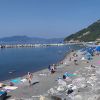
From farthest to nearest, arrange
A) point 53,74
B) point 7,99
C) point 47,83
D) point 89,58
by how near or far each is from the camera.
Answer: point 89,58 < point 53,74 < point 47,83 < point 7,99

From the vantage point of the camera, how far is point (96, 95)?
25125 mm

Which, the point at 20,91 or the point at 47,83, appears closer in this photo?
the point at 20,91

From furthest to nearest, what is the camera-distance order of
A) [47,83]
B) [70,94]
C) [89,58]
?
[89,58], [47,83], [70,94]

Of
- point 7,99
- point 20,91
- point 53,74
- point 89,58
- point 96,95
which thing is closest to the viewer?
point 96,95

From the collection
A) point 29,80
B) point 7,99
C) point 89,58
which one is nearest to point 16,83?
point 29,80

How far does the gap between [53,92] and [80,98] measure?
534 cm

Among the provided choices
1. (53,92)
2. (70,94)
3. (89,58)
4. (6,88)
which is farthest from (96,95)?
(89,58)

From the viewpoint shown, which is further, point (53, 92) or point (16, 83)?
point (16, 83)

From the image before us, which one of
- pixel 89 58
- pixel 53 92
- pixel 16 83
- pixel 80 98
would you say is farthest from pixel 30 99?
pixel 89 58

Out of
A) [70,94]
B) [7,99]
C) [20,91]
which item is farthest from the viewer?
[20,91]

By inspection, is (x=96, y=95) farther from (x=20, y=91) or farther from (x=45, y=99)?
(x=20, y=91)

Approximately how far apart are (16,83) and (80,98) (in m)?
16.8

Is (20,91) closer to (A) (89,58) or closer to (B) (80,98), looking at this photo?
(B) (80,98)

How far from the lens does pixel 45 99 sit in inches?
1029
